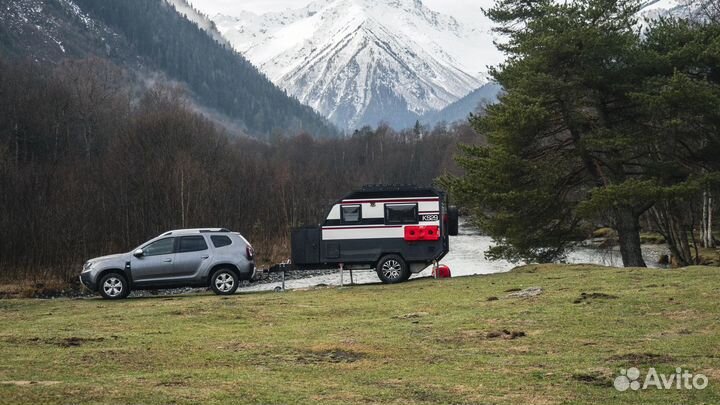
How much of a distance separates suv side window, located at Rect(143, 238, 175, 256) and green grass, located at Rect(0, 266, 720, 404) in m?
2.52

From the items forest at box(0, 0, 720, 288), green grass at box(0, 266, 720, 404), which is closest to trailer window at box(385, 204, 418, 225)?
green grass at box(0, 266, 720, 404)

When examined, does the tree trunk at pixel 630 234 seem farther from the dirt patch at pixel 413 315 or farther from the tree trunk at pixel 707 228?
the tree trunk at pixel 707 228

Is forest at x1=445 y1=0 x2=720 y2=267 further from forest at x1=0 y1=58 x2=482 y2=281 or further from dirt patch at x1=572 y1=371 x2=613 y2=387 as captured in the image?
dirt patch at x1=572 y1=371 x2=613 y2=387

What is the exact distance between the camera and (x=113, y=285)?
2302cm

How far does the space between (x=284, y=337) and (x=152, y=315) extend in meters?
5.10

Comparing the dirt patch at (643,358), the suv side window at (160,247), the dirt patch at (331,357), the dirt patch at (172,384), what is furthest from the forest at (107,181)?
the dirt patch at (643,358)

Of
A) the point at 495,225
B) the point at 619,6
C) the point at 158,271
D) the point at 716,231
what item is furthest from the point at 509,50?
the point at 716,231

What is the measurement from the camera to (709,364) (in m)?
10.4

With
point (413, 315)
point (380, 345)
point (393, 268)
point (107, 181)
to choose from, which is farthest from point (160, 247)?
point (107, 181)

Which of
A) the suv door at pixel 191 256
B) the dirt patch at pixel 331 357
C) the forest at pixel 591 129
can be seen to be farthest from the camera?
the forest at pixel 591 129

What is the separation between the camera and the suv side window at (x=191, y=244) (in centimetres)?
2319

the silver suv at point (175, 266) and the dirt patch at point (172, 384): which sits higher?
the silver suv at point (175, 266)
